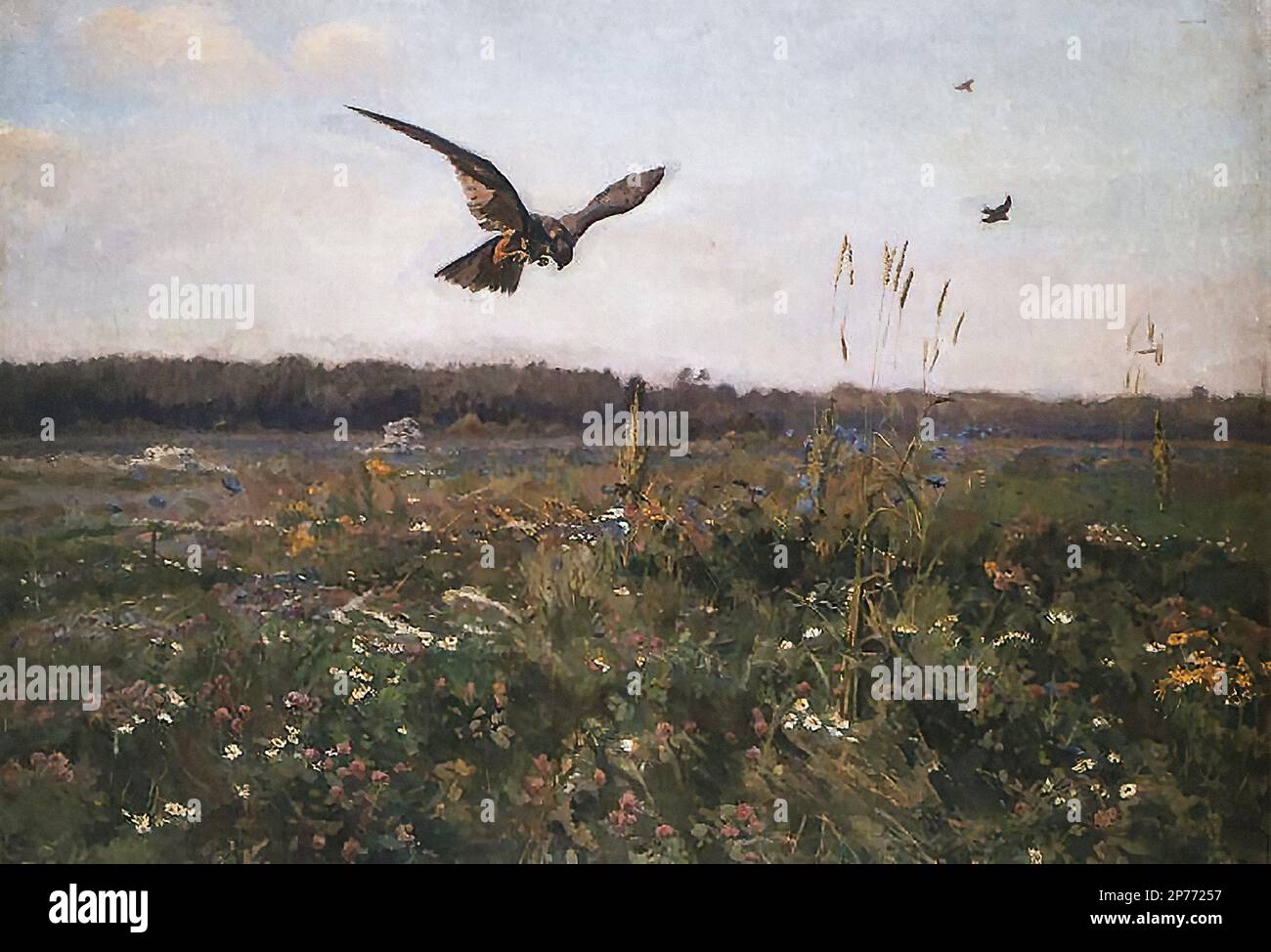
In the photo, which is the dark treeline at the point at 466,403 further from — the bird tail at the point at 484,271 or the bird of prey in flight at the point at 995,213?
the bird of prey in flight at the point at 995,213

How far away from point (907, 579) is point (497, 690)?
1.18 metres

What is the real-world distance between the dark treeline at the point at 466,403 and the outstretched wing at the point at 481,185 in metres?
0.41

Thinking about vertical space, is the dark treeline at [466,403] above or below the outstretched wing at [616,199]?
below

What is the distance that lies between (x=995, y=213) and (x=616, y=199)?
1.07m

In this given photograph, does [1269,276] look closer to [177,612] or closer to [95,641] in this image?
[177,612]

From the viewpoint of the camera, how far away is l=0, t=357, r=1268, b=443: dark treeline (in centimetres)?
261

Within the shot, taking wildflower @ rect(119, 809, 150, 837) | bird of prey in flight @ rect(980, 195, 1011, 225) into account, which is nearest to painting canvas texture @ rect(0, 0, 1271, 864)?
bird of prey in flight @ rect(980, 195, 1011, 225)

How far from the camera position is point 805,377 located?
104 inches

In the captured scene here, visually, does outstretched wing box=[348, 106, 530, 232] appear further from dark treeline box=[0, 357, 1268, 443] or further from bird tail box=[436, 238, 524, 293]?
dark treeline box=[0, 357, 1268, 443]

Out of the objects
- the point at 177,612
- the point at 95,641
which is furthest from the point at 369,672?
the point at 95,641

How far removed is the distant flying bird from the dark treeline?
27cm

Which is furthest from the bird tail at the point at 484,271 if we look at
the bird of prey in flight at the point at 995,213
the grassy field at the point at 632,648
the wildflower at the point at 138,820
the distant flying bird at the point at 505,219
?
the wildflower at the point at 138,820

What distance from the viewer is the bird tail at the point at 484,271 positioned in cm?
260

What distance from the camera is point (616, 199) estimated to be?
2.61 metres
